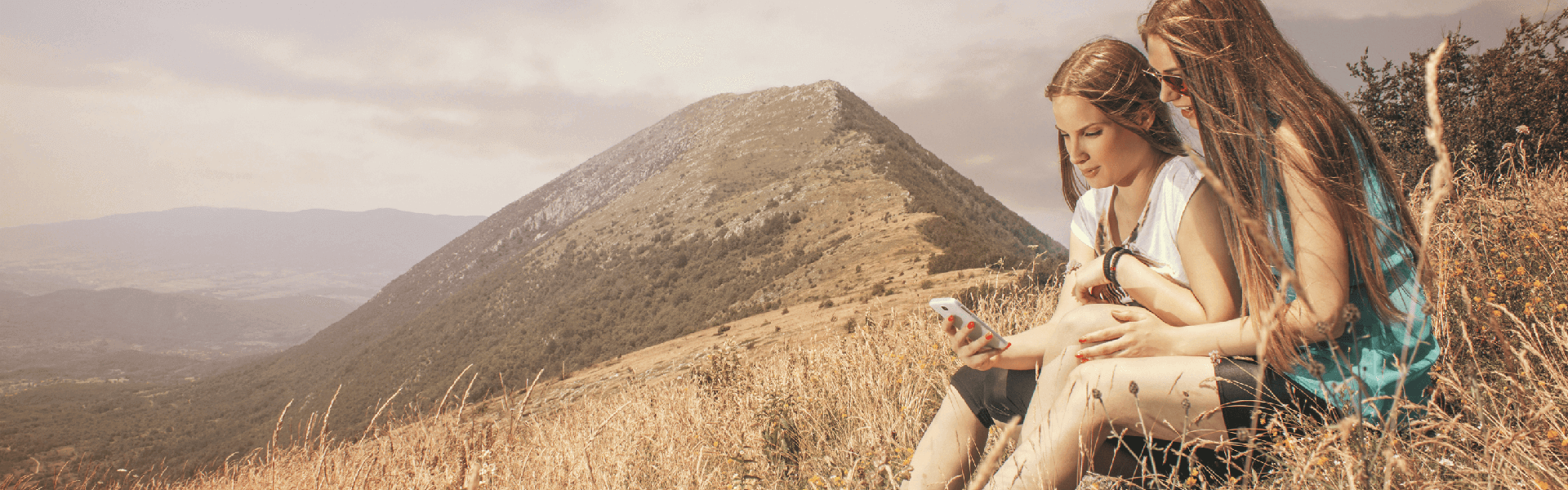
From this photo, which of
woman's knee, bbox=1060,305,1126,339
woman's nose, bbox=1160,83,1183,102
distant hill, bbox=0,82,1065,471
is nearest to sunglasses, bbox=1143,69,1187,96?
woman's nose, bbox=1160,83,1183,102

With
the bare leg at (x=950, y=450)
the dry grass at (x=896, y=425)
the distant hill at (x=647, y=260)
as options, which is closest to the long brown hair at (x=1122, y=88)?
the dry grass at (x=896, y=425)

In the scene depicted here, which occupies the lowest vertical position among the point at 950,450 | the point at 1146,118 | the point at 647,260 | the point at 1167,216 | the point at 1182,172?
the point at 647,260

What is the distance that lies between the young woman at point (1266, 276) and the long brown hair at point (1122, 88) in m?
0.16

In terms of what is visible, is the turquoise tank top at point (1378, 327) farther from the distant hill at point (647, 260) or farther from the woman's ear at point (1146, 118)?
the distant hill at point (647, 260)

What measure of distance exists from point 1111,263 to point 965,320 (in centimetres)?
41

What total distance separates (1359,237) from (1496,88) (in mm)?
9913

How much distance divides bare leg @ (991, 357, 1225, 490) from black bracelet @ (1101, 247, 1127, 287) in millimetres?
329

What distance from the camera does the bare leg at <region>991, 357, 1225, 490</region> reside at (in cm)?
148

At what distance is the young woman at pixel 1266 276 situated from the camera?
137 cm

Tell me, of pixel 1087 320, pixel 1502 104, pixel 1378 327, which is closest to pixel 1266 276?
pixel 1378 327

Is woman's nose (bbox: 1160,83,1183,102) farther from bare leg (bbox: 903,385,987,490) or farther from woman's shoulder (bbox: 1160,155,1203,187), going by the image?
bare leg (bbox: 903,385,987,490)

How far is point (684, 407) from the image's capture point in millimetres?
4172

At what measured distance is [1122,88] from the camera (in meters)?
1.74

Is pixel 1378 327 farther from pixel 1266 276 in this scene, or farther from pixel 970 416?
pixel 970 416
